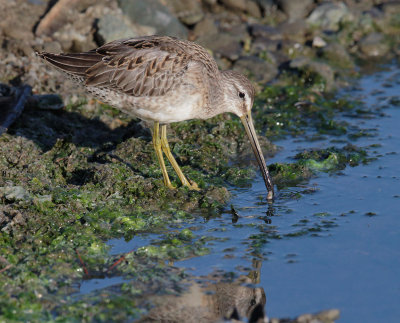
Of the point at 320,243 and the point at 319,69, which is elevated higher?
the point at 319,69

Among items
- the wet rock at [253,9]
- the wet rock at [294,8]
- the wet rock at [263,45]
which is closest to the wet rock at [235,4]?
the wet rock at [253,9]

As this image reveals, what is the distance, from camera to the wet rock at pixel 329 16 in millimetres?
11203

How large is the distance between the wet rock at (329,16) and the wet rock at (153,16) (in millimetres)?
2631

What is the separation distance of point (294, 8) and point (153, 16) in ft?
9.43

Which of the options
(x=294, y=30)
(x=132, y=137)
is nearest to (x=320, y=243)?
(x=132, y=137)

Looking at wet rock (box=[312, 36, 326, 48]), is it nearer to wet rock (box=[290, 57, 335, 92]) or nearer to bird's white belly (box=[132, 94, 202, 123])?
wet rock (box=[290, 57, 335, 92])

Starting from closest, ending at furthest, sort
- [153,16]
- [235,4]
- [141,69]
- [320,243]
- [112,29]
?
[320,243]
[141,69]
[112,29]
[153,16]
[235,4]

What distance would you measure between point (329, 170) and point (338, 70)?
133 inches

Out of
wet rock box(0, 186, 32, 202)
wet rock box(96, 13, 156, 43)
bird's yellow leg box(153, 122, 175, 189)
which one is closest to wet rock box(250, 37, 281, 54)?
wet rock box(96, 13, 156, 43)

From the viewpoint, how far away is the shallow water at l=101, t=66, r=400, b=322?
4.85 meters

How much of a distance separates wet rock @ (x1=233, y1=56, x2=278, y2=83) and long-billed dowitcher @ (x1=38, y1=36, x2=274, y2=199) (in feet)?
8.97

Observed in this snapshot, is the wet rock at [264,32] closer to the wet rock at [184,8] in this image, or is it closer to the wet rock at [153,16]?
the wet rock at [184,8]

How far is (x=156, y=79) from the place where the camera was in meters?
6.38

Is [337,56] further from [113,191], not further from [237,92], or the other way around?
Result: [113,191]
